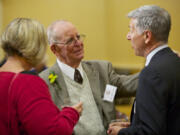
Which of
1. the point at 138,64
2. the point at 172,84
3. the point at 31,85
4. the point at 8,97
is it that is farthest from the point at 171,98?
the point at 138,64

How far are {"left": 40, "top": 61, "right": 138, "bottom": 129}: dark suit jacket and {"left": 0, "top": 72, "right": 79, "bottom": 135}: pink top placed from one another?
0.88 metres

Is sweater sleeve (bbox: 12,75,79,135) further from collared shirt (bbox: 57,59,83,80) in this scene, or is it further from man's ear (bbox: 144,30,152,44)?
collared shirt (bbox: 57,59,83,80)

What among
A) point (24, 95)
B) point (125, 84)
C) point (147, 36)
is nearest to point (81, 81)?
point (125, 84)

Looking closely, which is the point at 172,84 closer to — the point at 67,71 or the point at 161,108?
the point at 161,108

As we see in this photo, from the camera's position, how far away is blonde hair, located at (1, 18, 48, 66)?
55.3 inches

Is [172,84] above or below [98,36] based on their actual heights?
above

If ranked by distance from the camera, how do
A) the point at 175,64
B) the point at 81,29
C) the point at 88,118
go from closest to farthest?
1. the point at 175,64
2. the point at 88,118
3. the point at 81,29

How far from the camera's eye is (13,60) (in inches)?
56.3

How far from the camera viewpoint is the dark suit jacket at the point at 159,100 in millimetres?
1444

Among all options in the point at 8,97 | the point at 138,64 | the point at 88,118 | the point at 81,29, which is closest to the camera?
the point at 8,97

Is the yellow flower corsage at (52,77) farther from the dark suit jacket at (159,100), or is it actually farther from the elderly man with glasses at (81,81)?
the dark suit jacket at (159,100)

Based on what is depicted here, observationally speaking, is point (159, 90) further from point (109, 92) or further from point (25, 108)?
point (109, 92)

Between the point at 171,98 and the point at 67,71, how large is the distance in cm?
113

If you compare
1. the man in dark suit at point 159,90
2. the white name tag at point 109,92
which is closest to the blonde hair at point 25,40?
→ the man in dark suit at point 159,90
